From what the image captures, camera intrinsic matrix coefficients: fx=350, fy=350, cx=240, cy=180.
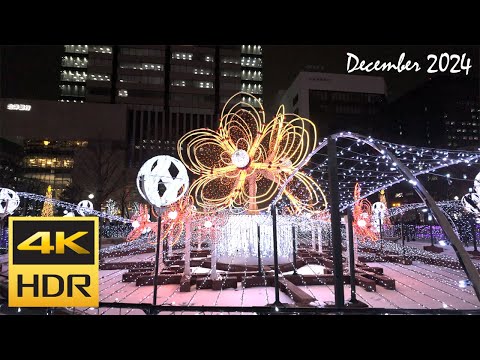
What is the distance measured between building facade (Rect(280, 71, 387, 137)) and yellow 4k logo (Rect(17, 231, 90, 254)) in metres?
34.4

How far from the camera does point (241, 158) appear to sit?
8922mm

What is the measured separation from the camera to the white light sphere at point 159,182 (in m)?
4.77

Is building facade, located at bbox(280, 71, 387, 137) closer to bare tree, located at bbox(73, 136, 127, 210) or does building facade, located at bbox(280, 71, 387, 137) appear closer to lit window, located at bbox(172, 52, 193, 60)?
lit window, located at bbox(172, 52, 193, 60)

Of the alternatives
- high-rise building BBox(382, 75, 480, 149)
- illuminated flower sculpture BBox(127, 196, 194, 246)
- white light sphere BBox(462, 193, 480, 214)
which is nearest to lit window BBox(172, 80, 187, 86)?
high-rise building BBox(382, 75, 480, 149)

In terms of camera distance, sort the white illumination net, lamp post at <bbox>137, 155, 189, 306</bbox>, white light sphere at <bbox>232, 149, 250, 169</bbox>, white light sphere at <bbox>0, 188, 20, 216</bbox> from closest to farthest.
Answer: the white illumination net
lamp post at <bbox>137, 155, 189, 306</bbox>
white light sphere at <bbox>0, 188, 20, 216</bbox>
white light sphere at <bbox>232, 149, 250, 169</bbox>

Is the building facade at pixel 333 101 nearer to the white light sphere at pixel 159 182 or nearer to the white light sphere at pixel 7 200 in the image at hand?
the white light sphere at pixel 7 200

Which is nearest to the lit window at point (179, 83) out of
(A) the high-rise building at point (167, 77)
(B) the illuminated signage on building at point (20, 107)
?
(A) the high-rise building at point (167, 77)

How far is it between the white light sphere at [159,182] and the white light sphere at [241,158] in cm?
398

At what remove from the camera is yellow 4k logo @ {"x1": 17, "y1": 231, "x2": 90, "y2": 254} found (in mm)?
3662

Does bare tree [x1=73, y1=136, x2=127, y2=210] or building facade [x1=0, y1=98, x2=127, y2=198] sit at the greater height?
building facade [x1=0, y1=98, x2=127, y2=198]
